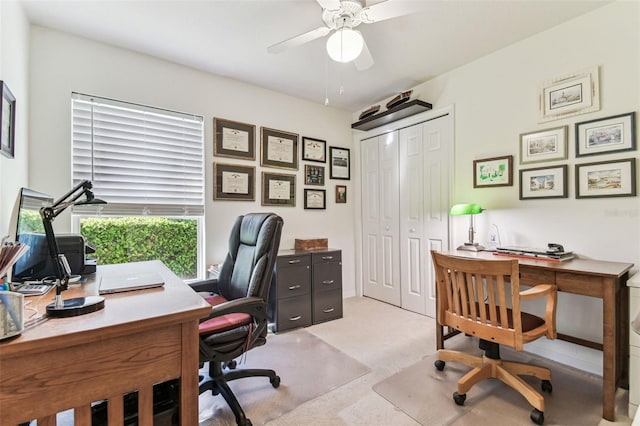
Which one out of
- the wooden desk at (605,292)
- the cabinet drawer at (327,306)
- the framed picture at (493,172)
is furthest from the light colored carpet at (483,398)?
the framed picture at (493,172)

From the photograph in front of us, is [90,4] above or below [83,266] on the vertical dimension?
above

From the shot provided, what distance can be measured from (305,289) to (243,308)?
1519mm

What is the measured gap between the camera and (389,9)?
65.2 inches

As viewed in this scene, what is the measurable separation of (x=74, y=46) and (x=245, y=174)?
1678 millimetres

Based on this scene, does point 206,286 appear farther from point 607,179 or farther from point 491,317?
point 607,179

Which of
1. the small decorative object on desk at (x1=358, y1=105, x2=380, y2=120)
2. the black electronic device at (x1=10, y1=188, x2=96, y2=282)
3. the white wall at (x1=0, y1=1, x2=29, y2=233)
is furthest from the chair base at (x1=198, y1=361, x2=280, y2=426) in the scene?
the small decorative object on desk at (x1=358, y1=105, x2=380, y2=120)

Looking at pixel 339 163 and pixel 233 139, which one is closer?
pixel 233 139

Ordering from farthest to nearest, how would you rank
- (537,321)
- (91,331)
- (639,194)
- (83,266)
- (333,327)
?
(333,327)
(639,194)
(537,321)
(83,266)
(91,331)

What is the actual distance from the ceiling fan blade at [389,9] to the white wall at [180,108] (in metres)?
1.78

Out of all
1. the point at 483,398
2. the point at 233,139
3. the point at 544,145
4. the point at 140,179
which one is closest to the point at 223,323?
the point at 483,398

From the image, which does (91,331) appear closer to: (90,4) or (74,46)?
(90,4)

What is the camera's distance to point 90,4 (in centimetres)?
195

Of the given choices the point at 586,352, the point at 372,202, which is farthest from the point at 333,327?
the point at 586,352

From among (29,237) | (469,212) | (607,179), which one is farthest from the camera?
(469,212)
